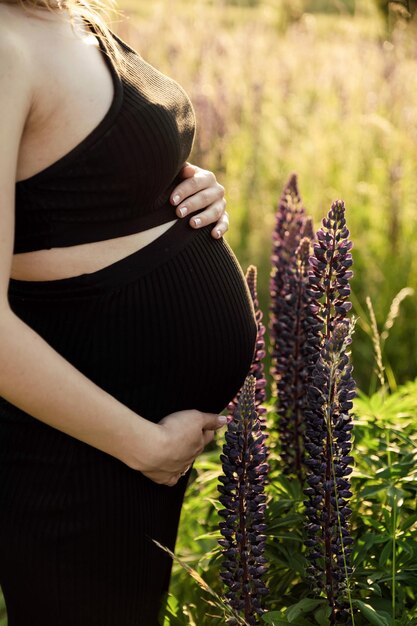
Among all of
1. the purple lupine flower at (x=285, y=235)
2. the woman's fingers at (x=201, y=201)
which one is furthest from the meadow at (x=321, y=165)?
the woman's fingers at (x=201, y=201)

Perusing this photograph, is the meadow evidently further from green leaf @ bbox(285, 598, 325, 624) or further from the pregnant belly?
the pregnant belly

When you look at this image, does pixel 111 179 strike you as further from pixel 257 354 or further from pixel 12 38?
pixel 257 354

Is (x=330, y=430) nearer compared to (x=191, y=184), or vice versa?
(x=330, y=430)

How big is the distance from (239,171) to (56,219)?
517 cm

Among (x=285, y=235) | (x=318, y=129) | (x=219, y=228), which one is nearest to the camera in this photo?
(x=219, y=228)

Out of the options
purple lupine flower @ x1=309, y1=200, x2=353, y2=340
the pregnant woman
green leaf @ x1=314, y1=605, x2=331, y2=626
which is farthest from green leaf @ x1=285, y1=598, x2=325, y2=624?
purple lupine flower @ x1=309, y1=200, x2=353, y2=340

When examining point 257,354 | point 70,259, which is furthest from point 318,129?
point 70,259

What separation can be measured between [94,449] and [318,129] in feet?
17.1

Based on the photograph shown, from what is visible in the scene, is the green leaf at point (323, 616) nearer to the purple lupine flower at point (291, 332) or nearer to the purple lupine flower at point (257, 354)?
the purple lupine flower at point (257, 354)

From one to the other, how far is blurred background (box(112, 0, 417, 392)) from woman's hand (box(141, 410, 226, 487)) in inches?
114

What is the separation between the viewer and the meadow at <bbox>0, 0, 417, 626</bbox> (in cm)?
244

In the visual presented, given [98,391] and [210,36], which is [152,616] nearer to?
[98,391]

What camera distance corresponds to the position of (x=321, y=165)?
602 centimetres

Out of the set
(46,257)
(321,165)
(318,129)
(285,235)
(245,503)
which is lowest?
(321,165)
